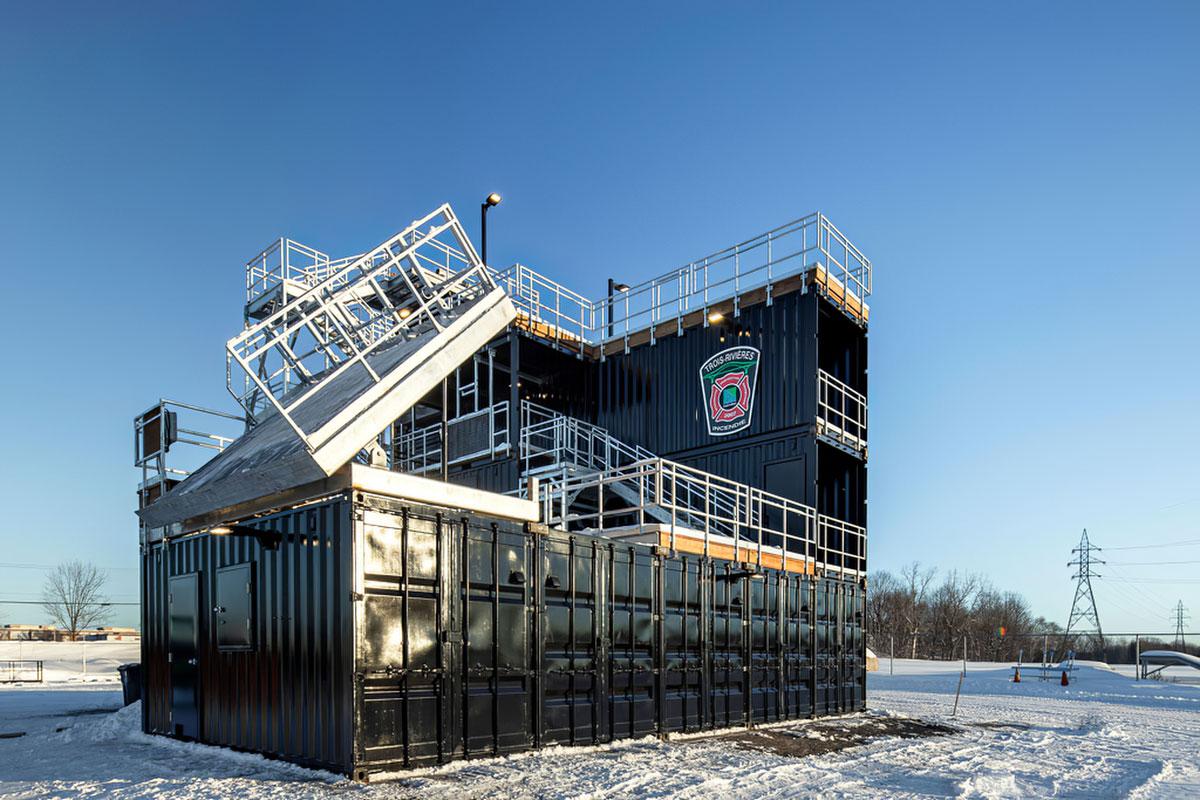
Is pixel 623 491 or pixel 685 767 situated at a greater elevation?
pixel 623 491

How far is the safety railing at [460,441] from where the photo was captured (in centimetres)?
2491

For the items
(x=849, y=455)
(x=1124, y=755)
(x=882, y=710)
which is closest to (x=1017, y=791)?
(x=1124, y=755)

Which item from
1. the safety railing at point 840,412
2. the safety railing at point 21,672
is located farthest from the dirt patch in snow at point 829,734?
the safety railing at point 21,672

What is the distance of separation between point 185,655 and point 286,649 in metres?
3.11

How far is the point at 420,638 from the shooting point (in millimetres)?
10750

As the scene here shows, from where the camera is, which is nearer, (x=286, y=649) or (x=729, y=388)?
(x=286, y=649)

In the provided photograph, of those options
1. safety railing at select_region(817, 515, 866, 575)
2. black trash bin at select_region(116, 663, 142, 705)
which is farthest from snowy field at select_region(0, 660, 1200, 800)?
safety railing at select_region(817, 515, 866, 575)

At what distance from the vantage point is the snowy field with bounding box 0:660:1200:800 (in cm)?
967

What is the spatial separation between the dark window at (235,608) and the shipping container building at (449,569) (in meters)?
0.05

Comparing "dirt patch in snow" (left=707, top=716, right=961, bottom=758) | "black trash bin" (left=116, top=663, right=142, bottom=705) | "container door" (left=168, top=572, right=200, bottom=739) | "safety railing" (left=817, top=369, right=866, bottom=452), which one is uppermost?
"safety railing" (left=817, top=369, right=866, bottom=452)

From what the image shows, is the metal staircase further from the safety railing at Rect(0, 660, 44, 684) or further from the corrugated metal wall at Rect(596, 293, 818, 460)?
the safety railing at Rect(0, 660, 44, 684)

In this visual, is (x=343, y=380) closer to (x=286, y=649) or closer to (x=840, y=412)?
(x=286, y=649)

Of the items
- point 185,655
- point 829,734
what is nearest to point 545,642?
point 185,655

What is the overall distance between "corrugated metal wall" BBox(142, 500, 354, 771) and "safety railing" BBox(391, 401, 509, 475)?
37.8 ft
